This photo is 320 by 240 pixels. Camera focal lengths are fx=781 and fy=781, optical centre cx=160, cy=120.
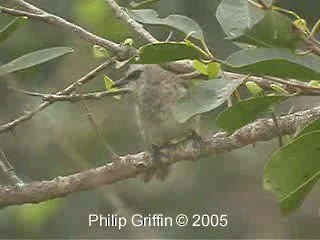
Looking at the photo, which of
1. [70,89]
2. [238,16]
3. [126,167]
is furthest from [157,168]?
[238,16]

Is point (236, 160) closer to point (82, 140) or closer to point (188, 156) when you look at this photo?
point (188, 156)

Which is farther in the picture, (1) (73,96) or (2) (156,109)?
(2) (156,109)

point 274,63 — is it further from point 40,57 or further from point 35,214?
point 35,214

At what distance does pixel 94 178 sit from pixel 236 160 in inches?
9.3

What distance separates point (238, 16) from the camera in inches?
28.3

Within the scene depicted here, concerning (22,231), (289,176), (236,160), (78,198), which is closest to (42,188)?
(78,198)

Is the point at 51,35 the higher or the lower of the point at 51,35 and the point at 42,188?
the higher

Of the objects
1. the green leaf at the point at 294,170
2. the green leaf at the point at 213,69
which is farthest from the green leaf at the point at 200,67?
the green leaf at the point at 294,170

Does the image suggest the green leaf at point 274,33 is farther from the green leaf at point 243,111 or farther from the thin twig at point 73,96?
the thin twig at point 73,96

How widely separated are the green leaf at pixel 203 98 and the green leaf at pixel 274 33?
0.05 meters

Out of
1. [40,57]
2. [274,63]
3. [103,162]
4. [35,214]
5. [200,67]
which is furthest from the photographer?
[35,214]

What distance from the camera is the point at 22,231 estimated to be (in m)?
1.28

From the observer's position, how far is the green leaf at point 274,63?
2.08 ft

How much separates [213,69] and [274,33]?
86mm
